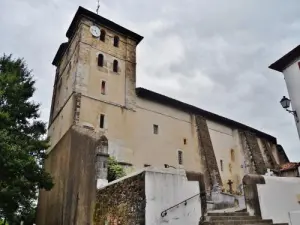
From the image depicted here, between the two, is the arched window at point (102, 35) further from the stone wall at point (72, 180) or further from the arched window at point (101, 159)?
the arched window at point (101, 159)

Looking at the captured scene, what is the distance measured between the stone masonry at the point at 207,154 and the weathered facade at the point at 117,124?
8 centimetres

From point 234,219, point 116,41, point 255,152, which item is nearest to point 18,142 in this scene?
point 234,219

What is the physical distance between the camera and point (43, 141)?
585 inches

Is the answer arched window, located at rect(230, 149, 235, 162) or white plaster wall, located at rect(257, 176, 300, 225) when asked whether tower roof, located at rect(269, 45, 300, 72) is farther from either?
arched window, located at rect(230, 149, 235, 162)

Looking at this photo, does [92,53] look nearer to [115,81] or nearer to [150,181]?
[115,81]

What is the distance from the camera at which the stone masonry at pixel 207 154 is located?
2167cm

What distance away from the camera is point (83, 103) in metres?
18.0

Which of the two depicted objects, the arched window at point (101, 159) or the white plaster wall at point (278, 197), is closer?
the white plaster wall at point (278, 197)

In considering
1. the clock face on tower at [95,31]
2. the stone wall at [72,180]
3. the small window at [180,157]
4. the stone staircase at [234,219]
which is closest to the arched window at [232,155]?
the small window at [180,157]

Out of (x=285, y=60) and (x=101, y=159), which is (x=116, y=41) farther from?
(x=101, y=159)

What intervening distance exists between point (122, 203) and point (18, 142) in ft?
24.7

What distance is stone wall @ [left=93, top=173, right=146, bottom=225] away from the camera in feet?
24.8

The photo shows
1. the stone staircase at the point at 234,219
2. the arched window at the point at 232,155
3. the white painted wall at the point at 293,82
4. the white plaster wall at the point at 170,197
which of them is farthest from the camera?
the arched window at the point at 232,155

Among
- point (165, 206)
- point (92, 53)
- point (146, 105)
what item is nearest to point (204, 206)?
point (165, 206)
